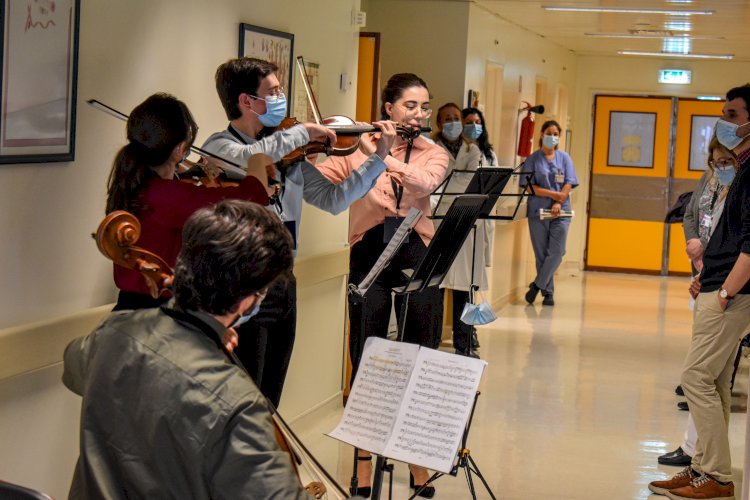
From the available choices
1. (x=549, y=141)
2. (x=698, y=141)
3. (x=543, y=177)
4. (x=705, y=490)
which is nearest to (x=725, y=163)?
(x=705, y=490)

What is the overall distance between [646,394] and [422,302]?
110 inches

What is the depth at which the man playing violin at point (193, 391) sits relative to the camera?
5.30ft

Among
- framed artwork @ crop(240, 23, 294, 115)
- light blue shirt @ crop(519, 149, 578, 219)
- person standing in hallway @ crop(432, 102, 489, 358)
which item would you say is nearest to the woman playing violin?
framed artwork @ crop(240, 23, 294, 115)

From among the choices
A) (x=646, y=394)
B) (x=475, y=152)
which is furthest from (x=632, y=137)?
(x=646, y=394)

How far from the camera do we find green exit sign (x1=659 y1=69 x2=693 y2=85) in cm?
1273

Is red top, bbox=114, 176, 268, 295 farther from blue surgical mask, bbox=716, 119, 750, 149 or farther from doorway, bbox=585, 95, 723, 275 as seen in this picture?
doorway, bbox=585, 95, 723, 275

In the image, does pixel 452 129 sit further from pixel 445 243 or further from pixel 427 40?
pixel 445 243

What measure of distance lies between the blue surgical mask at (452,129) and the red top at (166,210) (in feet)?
14.2

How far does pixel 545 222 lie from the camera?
32.9ft

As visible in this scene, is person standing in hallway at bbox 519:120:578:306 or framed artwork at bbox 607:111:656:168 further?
framed artwork at bbox 607:111:656:168

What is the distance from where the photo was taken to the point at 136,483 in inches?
66.9

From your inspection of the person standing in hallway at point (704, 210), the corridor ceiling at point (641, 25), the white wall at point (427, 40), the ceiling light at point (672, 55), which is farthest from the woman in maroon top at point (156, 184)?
the ceiling light at point (672, 55)

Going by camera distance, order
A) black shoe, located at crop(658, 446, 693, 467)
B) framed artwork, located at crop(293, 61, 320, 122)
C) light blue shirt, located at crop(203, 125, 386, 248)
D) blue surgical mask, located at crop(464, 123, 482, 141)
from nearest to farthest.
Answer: light blue shirt, located at crop(203, 125, 386, 248), framed artwork, located at crop(293, 61, 320, 122), black shoe, located at crop(658, 446, 693, 467), blue surgical mask, located at crop(464, 123, 482, 141)

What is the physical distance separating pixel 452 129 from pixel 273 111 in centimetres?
384
